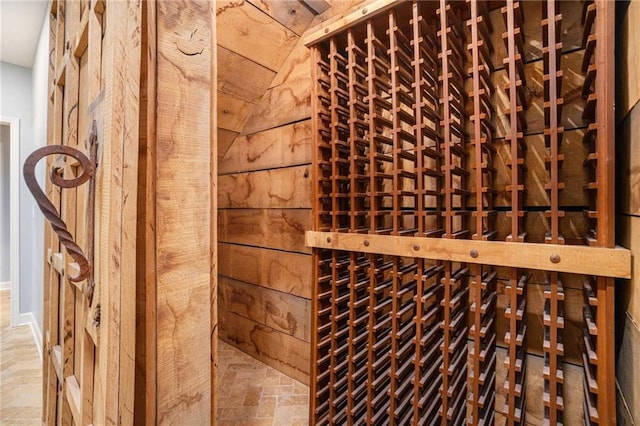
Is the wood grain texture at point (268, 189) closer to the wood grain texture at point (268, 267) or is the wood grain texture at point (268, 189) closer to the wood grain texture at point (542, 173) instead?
the wood grain texture at point (268, 267)

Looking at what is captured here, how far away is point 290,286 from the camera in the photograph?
171 cm

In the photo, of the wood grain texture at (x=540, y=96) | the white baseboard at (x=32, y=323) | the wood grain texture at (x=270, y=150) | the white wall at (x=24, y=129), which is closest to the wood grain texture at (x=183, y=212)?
the wood grain texture at (x=540, y=96)

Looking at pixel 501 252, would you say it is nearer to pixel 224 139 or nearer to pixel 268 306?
pixel 268 306

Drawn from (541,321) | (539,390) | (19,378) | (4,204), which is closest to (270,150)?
(541,321)

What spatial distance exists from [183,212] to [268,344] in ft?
4.75

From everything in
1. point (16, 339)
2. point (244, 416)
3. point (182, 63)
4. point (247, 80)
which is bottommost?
point (16, 339)

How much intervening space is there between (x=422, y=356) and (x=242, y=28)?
1565 mm

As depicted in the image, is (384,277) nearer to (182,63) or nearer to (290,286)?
(290,286)

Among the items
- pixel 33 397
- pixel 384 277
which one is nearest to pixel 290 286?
pixel 384 277

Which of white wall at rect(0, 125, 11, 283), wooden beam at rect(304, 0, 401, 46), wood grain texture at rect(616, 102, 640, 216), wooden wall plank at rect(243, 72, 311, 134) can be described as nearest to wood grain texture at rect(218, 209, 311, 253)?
wooden wall plank at rect(243, 72, 311, 134)

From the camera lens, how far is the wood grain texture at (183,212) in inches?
23.4

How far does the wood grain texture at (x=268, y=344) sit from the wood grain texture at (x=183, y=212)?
3.47ft

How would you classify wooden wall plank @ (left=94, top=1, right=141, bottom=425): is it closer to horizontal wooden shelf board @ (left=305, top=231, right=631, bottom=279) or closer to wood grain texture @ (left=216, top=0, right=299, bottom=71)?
horizontal wooden shelf board @ (left=305, top=231, right=631, bottom=279)

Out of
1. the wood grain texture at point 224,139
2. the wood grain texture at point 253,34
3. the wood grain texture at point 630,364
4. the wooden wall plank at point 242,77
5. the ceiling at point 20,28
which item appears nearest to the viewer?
the wood grain texture at point 630,364
